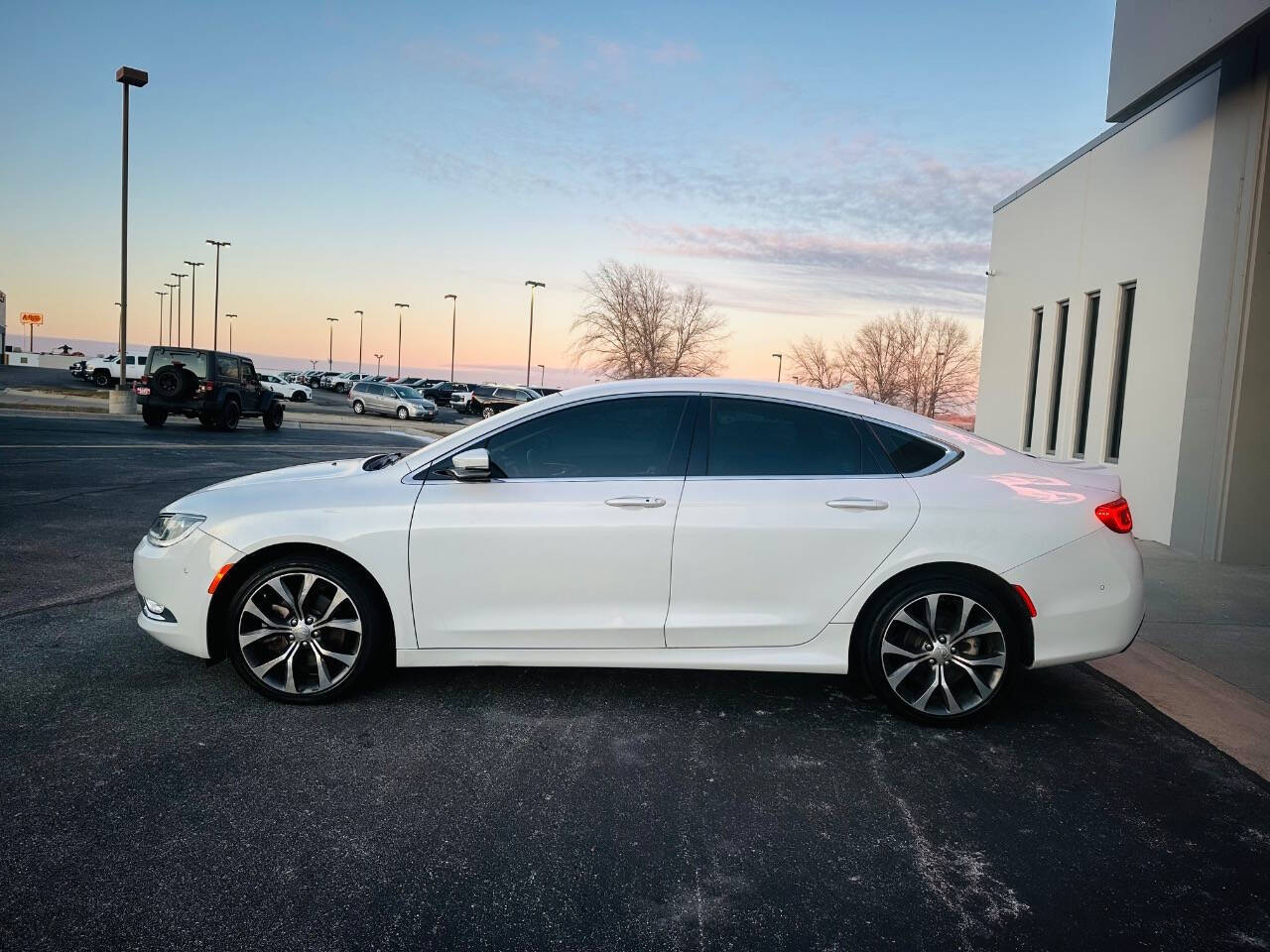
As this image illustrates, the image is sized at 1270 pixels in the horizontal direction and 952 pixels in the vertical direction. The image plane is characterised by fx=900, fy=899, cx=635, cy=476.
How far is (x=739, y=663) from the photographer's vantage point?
14.2 ft

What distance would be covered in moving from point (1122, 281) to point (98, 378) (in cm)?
5818

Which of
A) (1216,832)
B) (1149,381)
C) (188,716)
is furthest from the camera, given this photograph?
(1149,381)

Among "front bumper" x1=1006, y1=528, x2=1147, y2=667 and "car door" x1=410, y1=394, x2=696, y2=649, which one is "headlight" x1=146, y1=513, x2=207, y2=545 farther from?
"front bumper" x1=1006, y1=528, x2=1147, y2=667

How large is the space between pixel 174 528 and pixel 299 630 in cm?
82

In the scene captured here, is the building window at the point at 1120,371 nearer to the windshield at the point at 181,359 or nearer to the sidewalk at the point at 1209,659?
the sidewalk at the point at 1209,659

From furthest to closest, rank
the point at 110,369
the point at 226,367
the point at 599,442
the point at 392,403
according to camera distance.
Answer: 1. the point at 110,369
2. the point at 392,403
3. the point at 226,367
4. the point at 599,442

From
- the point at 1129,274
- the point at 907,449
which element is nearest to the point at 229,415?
the point at 1129,274

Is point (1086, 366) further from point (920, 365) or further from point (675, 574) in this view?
point (920, 365)

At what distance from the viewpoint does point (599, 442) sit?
450cm

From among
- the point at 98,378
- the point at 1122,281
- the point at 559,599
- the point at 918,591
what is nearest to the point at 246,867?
the point at 559,599

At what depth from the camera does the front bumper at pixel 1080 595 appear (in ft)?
14.0

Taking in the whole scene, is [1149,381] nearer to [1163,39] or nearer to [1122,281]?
[1122,281]

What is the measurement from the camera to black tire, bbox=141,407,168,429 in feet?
76.8

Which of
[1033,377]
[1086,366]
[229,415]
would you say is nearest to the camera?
[1086,366]
